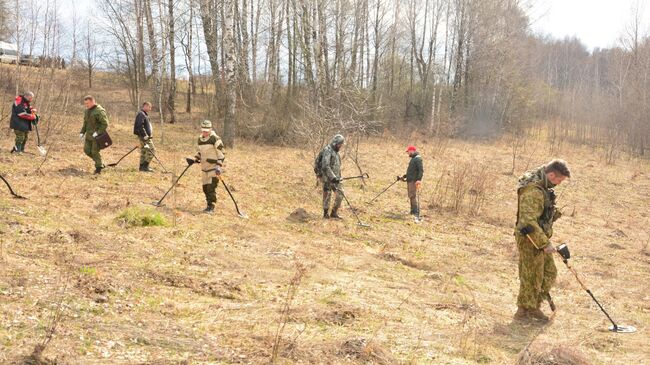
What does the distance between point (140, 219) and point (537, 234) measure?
5.70 metres

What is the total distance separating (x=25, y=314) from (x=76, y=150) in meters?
11.1

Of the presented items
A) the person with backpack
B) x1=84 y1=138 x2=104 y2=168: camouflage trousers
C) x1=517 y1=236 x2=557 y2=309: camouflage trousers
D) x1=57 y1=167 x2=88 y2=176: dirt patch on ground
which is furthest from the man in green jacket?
x1=517 y1=236 x2=557 y2=309: camouflage trousers

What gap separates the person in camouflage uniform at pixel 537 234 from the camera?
590cm

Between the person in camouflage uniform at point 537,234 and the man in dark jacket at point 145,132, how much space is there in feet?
29.0

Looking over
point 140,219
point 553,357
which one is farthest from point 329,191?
point 553,357

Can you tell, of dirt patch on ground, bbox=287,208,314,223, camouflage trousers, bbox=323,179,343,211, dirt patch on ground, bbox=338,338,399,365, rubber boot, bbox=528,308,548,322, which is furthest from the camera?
camouflage trousers, bbox=323,179,343,211

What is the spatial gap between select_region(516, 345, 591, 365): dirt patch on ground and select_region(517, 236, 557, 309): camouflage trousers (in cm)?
150

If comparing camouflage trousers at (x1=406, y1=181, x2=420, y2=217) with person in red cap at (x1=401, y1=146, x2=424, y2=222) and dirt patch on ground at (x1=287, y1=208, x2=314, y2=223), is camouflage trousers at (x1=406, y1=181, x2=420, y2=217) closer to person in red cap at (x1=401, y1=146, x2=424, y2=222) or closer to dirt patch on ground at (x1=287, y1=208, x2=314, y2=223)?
person in red cap at (x1=401, y1=146, x2=424, y2=222)

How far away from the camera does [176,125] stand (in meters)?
22.7

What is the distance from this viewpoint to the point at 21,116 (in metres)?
12.4

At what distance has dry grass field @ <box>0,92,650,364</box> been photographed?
4.58 metres

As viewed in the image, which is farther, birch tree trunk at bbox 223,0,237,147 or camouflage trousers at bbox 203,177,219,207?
birch tree trunk at bbox 223,0,237,147

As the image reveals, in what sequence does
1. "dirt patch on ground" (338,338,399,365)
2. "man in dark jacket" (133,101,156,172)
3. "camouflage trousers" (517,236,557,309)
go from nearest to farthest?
"dirt patch on ground" (338,338,399,365) → "camouflage trousers" (517,236,557,309) → "man in dark jacket" (133,101,156,172)

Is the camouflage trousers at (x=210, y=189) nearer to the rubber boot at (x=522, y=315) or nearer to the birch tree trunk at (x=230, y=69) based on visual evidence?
the rubber boot at (x=522, y=315)
